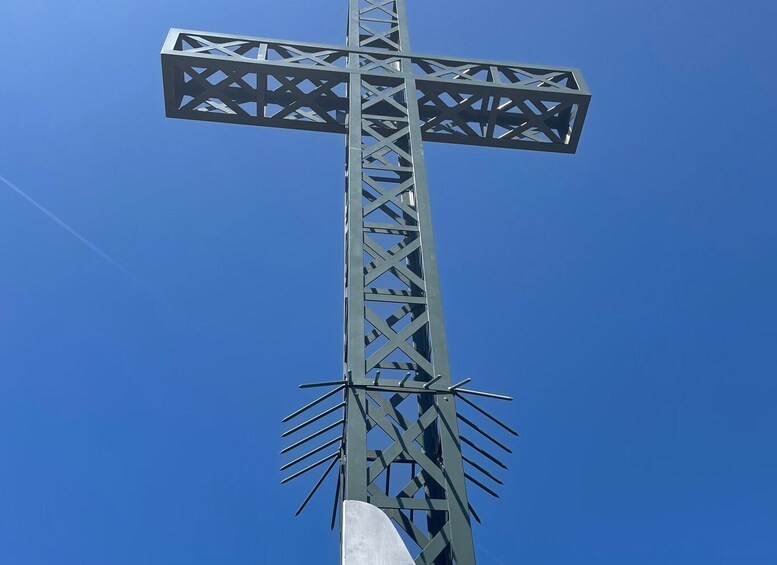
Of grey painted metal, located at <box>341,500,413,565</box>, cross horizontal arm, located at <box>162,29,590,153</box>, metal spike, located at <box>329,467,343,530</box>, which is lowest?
grey painted metal, located at <box>341,500,413,565</box>

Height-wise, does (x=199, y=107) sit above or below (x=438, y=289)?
above

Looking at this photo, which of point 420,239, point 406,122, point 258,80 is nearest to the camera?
point 420,239

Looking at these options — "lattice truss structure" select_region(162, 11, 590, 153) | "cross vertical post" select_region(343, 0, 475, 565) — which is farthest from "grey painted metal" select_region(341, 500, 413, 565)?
"lattice truss structure" select_region(162, 11, 590, 153)

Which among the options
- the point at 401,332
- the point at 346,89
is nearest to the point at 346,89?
the point at 346,89

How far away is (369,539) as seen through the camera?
15.1 ft

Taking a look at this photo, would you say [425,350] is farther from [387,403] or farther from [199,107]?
[199,107]

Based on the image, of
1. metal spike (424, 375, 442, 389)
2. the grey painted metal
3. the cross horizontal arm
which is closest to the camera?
the grey painted metal

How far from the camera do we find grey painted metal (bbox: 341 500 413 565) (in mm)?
4512

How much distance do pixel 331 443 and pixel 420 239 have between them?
1690mm

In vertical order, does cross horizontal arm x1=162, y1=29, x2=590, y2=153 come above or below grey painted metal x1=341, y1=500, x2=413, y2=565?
above

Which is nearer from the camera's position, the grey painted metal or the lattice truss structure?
the grey painted metal

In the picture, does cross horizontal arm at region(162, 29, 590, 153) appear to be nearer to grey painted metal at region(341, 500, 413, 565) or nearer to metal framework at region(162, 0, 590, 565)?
metal framework at region(162, 0, 590, 565)

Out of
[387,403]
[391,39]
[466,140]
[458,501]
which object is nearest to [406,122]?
[466,140]

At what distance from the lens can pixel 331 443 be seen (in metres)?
5.77
